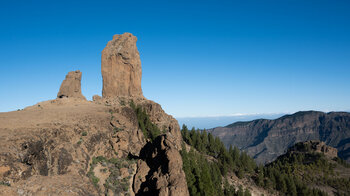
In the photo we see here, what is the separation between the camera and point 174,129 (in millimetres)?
75000

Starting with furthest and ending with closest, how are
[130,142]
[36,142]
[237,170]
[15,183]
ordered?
[237,170] < [130,142] < [36,142] < [15,183]

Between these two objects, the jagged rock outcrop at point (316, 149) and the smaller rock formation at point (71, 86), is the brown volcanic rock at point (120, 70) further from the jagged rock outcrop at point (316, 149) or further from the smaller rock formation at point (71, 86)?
the jagged rock outcrop at point (316, 149)

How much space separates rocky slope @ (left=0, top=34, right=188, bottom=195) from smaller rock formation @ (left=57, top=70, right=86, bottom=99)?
2292cm

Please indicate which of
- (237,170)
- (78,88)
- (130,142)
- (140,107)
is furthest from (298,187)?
(78,88)

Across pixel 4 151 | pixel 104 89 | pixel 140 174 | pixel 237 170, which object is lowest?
pixel 237 170

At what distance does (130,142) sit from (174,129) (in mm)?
30955

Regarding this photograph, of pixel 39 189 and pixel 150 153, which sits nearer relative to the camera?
pixel 39 189

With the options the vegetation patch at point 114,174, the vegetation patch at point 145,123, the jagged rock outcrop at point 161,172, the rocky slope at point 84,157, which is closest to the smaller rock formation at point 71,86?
the vegetation patch at point 145,123

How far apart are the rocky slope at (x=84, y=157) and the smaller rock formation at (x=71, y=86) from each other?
22921 millimetres

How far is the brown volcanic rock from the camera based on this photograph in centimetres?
7088

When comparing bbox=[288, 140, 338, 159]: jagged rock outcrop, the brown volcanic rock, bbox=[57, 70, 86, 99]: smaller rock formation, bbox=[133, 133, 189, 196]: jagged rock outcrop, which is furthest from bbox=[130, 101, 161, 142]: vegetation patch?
bbox=[288, 140, 338, 159]: jagged rock outcrop

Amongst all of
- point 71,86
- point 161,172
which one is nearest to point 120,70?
point 71,86

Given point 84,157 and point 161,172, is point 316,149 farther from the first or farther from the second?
point 84,157

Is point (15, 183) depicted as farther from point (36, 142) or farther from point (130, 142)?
point (130, 142)
